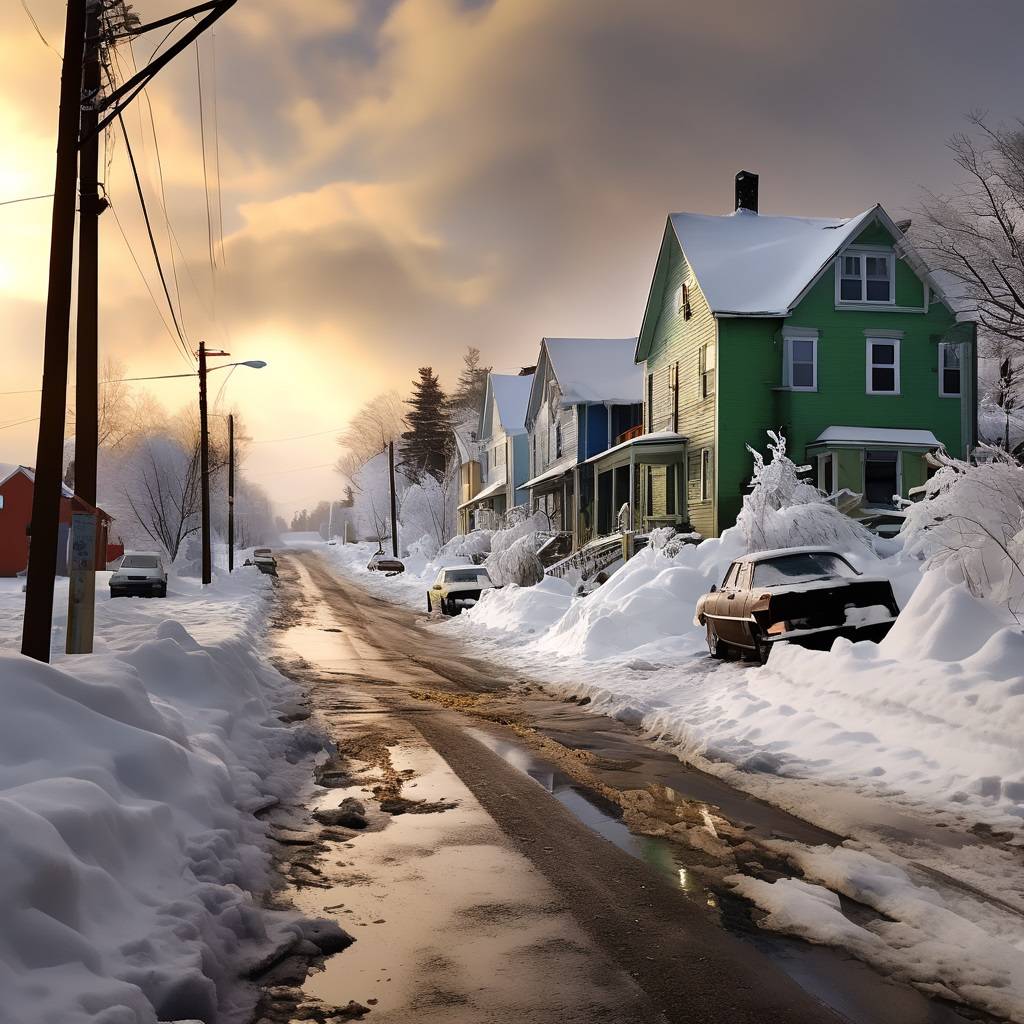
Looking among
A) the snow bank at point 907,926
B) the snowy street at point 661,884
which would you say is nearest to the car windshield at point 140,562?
the snowy street at point 661,884

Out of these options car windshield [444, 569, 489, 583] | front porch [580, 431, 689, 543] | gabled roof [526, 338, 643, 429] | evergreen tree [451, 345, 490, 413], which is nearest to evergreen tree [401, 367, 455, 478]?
evergreen tree [451, 345, 490, 413]

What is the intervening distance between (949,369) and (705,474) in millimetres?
8258

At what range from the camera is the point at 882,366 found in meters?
30.1

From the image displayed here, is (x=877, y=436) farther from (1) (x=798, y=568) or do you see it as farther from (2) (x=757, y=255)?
(1) (x=798, y=568)

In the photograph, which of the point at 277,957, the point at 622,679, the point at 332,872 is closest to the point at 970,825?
the point at 332,872

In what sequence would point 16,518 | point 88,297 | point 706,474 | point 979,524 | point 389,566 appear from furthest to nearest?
point 389,566 → point 16,518 → point 706,474 → point 88,297 → point 979,524

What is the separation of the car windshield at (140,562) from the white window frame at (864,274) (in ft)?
80.9

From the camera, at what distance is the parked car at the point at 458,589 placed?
98.7 ft

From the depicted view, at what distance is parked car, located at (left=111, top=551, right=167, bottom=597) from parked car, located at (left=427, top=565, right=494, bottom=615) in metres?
9.62

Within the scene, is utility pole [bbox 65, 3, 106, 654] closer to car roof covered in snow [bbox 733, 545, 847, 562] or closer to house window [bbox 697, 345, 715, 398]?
car roof covered in snow [bbox 733, 545, 847, 562]

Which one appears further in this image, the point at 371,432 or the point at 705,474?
the point at 371,432

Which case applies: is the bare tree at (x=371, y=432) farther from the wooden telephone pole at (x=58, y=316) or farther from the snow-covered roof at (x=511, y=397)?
the wooden telephone pole at (x=58, y=316)

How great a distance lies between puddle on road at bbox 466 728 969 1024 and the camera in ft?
12.1

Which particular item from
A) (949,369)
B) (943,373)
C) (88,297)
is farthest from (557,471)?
(88,297)
